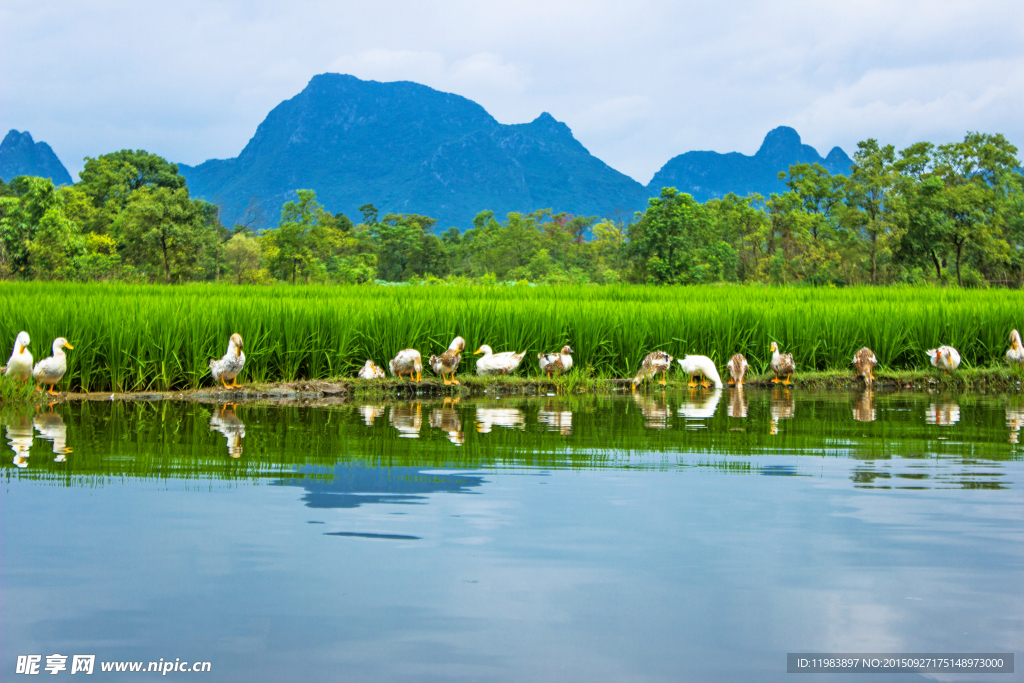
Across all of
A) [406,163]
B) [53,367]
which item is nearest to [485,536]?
[53,367]

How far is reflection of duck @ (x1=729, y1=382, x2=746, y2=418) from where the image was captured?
29.7 ft

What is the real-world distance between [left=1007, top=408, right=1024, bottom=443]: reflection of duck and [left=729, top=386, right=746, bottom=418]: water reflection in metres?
2.42

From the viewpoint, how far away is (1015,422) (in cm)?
846

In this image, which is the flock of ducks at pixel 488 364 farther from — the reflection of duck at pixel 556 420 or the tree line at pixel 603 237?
the tree line at pixel 603 237

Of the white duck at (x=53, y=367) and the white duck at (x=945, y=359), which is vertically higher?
the white duck at (x=945, y=359)

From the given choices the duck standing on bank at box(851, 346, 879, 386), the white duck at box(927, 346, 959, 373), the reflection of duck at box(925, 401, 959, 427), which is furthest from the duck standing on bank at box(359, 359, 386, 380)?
the white duck at box(927, 346, 959, 373)

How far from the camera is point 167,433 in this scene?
7.46 m

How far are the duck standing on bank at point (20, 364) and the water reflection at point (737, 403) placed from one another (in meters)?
7.68

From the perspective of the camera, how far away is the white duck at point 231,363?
10.4m

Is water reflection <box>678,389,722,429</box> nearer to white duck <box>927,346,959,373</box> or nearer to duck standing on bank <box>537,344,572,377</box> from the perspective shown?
duck standing on bank <box>537,344,572,377</box>

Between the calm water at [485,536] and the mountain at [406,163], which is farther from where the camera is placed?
the mountain at [406,163]

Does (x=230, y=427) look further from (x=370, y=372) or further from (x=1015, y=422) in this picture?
(x=1015, y=422)

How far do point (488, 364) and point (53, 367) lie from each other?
17.0 feet

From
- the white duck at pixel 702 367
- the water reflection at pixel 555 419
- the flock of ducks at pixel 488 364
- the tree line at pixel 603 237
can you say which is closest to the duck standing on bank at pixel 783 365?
the flock of ducks at pixel 488 364
